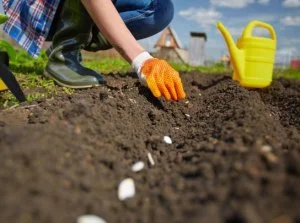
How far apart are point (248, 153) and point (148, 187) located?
0.27m

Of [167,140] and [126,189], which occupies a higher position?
[126,189]

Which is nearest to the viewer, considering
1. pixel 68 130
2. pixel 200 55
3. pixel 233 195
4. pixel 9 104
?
pixel 233 195

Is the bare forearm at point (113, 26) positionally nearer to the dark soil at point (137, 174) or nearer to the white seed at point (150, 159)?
the dark soil at point (137, 174)

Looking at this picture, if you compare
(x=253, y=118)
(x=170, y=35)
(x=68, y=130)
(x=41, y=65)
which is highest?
(x=68, y=130)

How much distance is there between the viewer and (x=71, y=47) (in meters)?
2.40

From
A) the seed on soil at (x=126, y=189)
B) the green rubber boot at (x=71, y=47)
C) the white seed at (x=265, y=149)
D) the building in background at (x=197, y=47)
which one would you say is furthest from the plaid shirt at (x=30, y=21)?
the building in background at (x=197, y=47)

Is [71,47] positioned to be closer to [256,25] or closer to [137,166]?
[256,25]

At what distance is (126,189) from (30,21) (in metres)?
1.81

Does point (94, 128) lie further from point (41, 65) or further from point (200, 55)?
point (200, 55)

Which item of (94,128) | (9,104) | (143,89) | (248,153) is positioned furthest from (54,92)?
(248,153)

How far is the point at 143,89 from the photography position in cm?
205

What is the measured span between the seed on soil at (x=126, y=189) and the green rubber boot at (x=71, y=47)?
4.28 ft

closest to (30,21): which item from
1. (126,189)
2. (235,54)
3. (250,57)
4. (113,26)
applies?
(113,26)

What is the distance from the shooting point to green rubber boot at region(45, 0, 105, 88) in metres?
2.23
